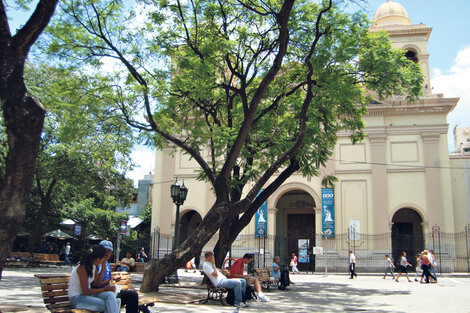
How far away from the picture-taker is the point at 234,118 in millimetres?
15656

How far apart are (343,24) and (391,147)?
17176mm

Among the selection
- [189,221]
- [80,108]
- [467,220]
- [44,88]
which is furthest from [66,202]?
[467,220]

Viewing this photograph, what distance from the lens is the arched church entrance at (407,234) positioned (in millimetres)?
27953

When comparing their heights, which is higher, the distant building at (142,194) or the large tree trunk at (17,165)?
the distant building at (142,194)

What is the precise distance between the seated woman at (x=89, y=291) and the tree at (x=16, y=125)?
95 cm

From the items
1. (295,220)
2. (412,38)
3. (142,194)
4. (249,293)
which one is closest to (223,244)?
(249,293)

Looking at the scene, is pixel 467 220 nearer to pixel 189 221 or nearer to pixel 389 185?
pixel 389 185

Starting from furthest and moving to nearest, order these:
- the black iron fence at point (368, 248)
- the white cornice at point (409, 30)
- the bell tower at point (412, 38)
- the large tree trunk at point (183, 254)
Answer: the white cornice at point (409, 30) < the bell tower at point (412, 38) < the black iron fence at point (368, 248) < the large tree trunk at point (183, 254)

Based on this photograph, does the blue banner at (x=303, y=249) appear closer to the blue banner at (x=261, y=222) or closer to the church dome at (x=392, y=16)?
the blue banner at (x=261, y=222)

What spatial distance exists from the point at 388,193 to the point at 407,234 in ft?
12.3

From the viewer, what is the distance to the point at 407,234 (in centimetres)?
2981

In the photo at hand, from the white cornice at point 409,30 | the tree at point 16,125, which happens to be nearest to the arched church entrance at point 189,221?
the white cornice at point 409,30

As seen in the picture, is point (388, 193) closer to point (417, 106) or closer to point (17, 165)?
point (417, 106)

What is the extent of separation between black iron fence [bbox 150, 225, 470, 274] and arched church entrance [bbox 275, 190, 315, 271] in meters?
0.81
